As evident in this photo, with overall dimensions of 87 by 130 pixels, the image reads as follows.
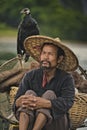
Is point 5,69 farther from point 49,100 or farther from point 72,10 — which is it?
point 72,10

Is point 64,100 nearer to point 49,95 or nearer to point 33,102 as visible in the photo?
point 49,95

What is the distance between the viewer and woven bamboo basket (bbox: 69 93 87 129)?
399 cm

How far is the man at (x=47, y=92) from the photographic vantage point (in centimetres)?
340

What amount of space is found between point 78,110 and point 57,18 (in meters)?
15.5

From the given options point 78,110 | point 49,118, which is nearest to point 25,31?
point 78,110

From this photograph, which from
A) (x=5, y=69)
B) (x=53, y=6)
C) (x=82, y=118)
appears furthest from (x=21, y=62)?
(x=53, y=6)

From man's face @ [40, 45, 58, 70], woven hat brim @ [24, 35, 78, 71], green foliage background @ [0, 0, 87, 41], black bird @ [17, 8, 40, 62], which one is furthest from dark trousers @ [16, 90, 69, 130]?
green foliage background @ [0, 0, 87, 41]

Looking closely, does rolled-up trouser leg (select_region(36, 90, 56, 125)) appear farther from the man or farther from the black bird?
the black bird

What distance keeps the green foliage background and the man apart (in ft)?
37.3

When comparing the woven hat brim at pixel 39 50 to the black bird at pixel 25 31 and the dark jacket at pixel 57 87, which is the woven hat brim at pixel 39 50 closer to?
the dark jacket at pixel 57 87

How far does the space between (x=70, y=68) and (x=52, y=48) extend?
10.0 inches

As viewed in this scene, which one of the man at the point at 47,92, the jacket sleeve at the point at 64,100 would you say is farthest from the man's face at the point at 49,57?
the jacket sleeve at the point at 64,100

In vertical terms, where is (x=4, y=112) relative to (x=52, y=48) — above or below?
below

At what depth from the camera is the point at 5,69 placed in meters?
4.41
